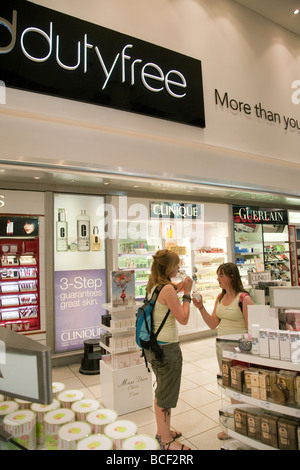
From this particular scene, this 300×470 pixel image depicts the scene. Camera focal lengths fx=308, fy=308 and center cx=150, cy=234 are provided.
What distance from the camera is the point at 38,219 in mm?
5059

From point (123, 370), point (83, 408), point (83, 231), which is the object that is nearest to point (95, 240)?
point (83, 231)

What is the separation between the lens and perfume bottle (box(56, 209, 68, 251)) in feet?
17.1

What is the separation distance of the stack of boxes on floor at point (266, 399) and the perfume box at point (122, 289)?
1.55m

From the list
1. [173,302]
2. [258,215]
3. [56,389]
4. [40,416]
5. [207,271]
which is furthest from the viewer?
[258,215]

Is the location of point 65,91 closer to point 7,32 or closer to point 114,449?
point 7,32

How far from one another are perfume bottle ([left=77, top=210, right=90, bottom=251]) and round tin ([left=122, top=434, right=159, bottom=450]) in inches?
172

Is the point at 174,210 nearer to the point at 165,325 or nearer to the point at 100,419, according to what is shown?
the point at 165,325

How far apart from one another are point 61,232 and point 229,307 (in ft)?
11.1

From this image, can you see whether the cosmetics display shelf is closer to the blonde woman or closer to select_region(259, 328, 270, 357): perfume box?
the blonde woman

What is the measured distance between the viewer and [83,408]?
1464mm

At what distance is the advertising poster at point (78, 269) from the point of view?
202 inches

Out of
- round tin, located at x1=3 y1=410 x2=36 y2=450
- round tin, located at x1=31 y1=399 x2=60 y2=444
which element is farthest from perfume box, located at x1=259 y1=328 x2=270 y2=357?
round tin, located at x1=3 y1=410 x2=36 y2=450
